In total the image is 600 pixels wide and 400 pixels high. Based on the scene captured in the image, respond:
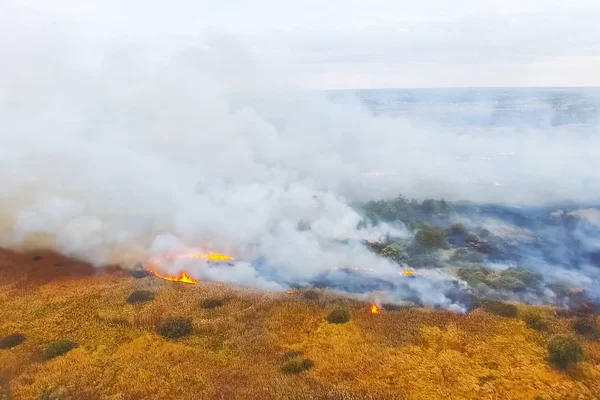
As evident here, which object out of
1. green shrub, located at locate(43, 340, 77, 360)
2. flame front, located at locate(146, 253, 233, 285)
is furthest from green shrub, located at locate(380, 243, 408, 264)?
green shrub, located at locate(43, 340, 77, 360)

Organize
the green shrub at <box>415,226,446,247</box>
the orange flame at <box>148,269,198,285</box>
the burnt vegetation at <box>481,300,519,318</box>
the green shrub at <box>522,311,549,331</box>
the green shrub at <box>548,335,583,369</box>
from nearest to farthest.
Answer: the green shrub at <box>548,335,583,369</box> → the green shrub at <box>522,311,549,331</box> → the burnt vegetation at <box>481,300,519,318</box> → the orange flame at <box>148,269,198,285</box> → the green shrub at <box>415,226,446,247</box>

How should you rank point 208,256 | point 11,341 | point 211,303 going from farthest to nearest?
1. point 208,256
2. point 211,303
3. point 11,341

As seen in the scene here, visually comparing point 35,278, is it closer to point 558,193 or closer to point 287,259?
point 287,259

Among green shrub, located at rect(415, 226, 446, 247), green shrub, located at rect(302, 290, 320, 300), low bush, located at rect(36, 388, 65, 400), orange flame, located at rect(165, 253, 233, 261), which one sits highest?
green shrub, located at rect(415, 226, 446, 247)

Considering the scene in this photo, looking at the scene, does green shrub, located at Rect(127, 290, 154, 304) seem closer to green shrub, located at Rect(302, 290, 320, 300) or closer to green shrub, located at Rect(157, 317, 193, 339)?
green shrub, located at Rect(157, 317, 193, 339)

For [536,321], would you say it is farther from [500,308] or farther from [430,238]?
[430,238]

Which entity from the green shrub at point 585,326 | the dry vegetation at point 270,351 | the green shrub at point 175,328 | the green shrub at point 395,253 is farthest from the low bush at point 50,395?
the green shrub at point 585,326

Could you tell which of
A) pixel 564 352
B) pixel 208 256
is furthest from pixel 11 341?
pixel 564 352
